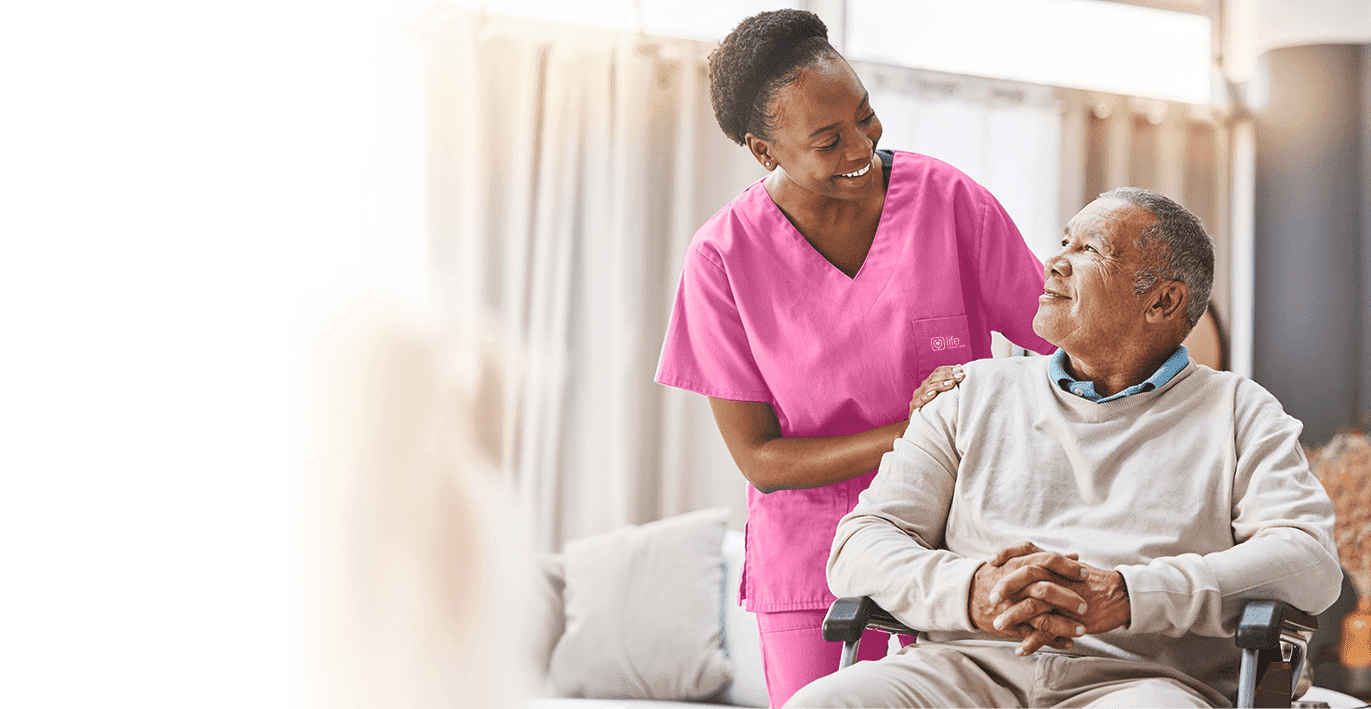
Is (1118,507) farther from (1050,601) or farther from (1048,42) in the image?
(1048,42)

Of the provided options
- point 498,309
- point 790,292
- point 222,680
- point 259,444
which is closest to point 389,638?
point 222,680

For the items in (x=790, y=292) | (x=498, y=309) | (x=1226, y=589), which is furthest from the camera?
(x=498, y=309)

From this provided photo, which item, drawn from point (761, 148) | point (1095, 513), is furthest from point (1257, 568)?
point (761, 148)

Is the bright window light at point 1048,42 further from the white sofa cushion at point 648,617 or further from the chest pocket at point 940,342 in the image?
the chest pocket at point 940,342

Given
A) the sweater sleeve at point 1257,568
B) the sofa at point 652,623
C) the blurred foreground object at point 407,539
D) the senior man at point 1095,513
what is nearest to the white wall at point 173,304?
the blurred foreground object at point 407,539

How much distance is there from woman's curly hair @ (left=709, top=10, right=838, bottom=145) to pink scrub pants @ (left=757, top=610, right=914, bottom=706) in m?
0.70

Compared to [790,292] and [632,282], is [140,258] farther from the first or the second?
[790,292]

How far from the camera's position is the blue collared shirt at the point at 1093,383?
54.8 inches

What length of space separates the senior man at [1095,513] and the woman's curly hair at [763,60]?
0.44m

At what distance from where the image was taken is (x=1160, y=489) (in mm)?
1319

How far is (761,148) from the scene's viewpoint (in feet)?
5.05

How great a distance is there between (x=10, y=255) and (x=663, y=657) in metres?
1.86

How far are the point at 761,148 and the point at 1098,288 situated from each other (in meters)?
0.50

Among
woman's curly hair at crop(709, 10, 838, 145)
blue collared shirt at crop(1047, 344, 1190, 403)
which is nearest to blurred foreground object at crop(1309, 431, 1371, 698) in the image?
blue collared shirt at crop(1047, 344, 1190, 403)
